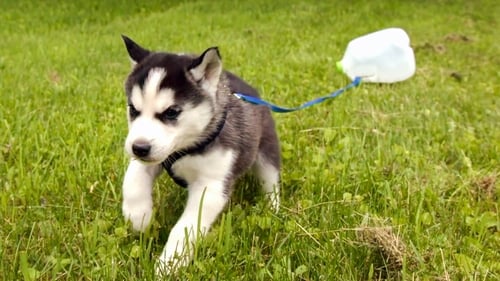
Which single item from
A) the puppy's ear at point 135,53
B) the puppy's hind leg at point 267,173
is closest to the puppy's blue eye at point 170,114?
the puppy's ear at point 135,53

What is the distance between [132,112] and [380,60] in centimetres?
562

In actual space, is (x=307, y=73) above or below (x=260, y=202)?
below

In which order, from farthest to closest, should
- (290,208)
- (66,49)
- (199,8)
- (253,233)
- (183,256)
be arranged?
(199,8), (66,49), (290,208), (253,233), (183,256)

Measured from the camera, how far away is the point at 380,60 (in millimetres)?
8203

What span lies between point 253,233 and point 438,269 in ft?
3.13

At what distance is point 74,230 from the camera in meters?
3.31

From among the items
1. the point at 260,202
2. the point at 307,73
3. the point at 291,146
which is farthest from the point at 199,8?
the point at 260,202

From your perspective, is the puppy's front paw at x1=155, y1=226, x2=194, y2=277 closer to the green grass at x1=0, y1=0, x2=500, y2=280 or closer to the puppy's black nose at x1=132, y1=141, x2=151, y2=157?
the green grass at x1=0, y1=0, x2=500, y2=280

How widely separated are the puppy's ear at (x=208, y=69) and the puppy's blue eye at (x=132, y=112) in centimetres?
37

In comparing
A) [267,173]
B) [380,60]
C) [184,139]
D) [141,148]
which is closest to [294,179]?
[267,173]

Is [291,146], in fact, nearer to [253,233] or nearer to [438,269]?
[253,233]

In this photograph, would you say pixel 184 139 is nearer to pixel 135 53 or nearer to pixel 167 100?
pixel 167 100

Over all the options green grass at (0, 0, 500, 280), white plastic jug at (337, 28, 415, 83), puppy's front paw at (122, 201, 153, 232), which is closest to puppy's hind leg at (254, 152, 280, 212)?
green grass at (0, 0, 500, 280)

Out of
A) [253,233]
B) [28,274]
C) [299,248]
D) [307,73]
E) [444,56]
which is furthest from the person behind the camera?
[444,56]
